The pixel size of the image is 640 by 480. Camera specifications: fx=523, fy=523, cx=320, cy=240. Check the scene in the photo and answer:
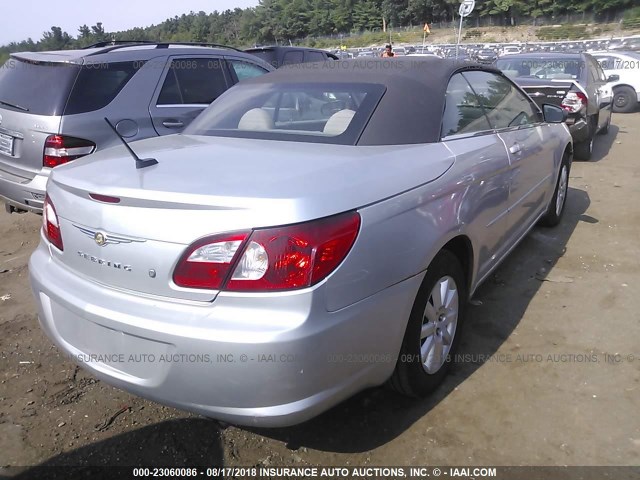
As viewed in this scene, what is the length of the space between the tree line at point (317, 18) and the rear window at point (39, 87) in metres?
76.4

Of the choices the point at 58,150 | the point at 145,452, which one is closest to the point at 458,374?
the point at 145,452

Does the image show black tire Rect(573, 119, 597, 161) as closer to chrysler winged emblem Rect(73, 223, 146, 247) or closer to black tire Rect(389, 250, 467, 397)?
black tire Rect(389, 250, 467, 397)

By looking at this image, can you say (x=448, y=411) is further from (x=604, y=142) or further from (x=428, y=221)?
(x=604, y=142)

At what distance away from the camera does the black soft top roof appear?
249cm

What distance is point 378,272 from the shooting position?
6.34ft

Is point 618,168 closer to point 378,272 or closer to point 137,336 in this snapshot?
point 378,272

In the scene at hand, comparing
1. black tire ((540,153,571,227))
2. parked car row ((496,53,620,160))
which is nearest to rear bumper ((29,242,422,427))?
black tire ((540,153,571,227))

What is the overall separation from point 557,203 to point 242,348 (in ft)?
13.1

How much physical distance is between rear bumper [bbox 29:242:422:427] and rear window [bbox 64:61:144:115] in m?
2.67

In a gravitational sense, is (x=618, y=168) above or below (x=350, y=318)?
below

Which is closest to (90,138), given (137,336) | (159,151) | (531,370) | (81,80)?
(81,80)

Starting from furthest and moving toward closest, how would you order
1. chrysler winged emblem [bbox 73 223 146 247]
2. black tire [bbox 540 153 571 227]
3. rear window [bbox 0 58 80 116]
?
1. black tire [bbox 540 153 571 227]
2. rear window [bbox 0 58 80 116]
3. chrysler winged emblem [bbox 73 223 146 247]

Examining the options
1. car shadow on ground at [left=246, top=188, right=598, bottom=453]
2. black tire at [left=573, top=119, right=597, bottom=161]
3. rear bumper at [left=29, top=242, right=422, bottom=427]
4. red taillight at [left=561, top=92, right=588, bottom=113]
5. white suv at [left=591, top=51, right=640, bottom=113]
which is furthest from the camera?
white suv at [left=591, top=51, right=640, bottom=113]

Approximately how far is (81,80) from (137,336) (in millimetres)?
3222
